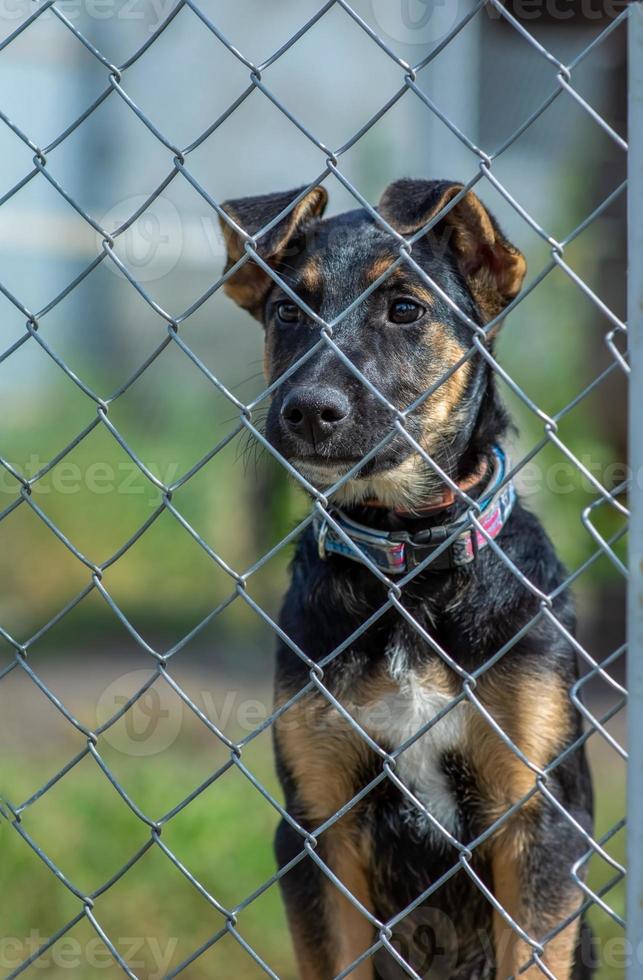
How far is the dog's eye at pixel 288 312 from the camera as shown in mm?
3045

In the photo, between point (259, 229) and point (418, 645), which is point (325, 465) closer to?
point (418, 645)

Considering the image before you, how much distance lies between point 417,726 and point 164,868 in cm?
181

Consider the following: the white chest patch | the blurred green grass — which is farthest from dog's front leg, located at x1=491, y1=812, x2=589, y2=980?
the blurred green grass

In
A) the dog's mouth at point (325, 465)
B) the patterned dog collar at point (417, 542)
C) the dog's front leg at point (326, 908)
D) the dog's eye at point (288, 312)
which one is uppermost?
the dog's eye at point (288, 312)

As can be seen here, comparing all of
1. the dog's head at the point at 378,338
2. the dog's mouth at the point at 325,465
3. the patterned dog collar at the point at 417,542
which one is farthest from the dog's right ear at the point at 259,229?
the patterned dog collar at the point at 417,542

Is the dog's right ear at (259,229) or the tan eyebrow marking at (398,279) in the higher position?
the dog's right ear at (259,229)

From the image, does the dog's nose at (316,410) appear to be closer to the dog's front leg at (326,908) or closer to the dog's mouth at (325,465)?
the dog's mouth at (325,465)

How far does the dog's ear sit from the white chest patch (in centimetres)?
100

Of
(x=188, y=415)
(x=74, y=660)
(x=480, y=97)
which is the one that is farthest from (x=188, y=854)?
(x=480, y=97)

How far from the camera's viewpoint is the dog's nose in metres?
2.44

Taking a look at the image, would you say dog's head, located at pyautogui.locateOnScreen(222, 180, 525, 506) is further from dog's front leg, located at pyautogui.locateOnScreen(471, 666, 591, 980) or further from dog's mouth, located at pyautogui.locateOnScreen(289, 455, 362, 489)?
dog's front leg, located at pyautogui.locateOnScreen(471, 666, 591, 980)

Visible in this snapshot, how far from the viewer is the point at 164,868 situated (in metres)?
3.97

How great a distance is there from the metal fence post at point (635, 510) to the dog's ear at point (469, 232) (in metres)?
0.71

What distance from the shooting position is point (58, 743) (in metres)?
5.32
